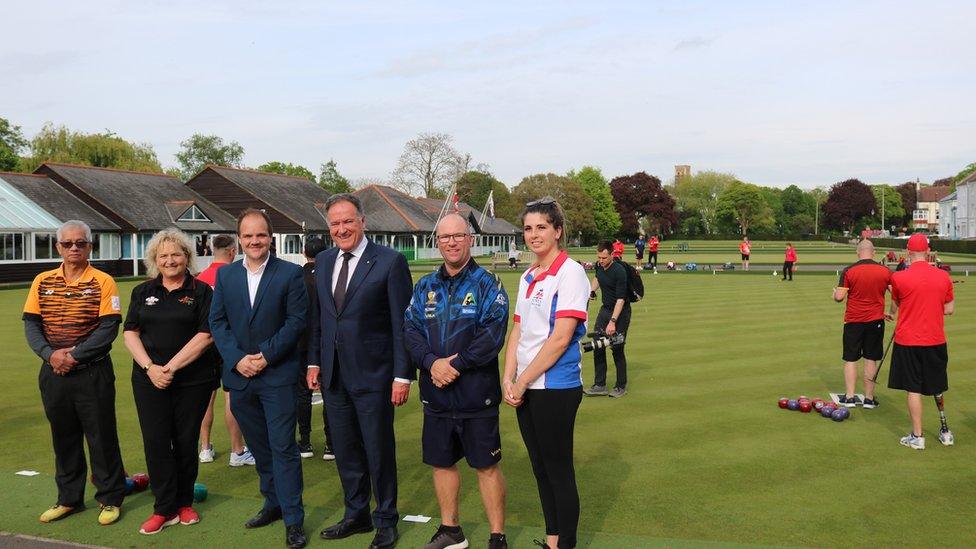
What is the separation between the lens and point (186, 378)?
203 inches

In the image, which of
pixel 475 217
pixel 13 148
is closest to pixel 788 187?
pixel 475 217

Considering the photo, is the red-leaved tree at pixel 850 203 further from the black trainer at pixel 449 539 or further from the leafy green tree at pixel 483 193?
the black trainer at pixel 449 539

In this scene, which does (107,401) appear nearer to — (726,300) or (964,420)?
(964,420)

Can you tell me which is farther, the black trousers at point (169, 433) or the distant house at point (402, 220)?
the distant house at point (402, 220)

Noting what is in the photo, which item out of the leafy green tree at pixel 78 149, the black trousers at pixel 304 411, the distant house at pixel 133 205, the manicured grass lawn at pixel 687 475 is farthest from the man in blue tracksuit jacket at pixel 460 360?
the leafy green tree at pixel 78 149

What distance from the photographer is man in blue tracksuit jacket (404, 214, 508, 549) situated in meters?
4.38

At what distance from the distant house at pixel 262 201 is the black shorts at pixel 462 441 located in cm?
5126

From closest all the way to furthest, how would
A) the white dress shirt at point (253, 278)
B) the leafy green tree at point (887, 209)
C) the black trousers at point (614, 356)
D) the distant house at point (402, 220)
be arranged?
the white dress shirt at point (253, 278), the black trousers at point (614, 356), the distant house at point (402, 220), the leafy green tree at point (887, 209)

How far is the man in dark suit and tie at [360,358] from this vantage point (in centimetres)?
479

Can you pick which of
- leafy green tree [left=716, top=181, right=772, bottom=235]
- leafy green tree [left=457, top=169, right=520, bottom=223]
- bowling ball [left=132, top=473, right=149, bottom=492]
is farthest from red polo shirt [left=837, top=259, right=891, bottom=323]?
leafy green tree [left=716, top=181, right=772, bottom=235]

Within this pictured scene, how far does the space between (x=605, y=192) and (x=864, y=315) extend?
116 metres

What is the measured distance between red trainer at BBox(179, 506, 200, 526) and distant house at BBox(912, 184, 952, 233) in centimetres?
18464

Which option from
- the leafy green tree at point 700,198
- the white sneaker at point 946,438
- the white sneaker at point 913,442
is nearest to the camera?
the white sneaker at point 913,442

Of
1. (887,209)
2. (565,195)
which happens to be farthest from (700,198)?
(565,195)
